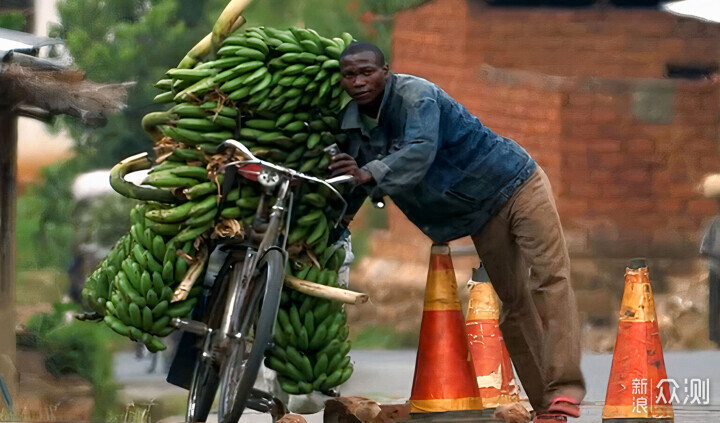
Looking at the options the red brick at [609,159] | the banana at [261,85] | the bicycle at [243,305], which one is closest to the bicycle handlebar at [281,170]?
the bicycle at [243,305]

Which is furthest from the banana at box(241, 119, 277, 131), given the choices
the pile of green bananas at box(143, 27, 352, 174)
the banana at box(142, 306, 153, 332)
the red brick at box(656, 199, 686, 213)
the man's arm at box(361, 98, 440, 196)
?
the red brick at box(656, 199, 686, 213)

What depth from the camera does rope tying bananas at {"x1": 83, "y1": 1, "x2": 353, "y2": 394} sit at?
5.20 metres

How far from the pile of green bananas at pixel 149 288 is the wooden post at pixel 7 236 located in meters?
1.38

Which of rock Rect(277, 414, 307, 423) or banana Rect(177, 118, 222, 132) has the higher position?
banana Rect(177, 118, 222, 132)

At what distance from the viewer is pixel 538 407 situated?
561cm

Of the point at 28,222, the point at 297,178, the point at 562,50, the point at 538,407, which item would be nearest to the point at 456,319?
the point at 538,407

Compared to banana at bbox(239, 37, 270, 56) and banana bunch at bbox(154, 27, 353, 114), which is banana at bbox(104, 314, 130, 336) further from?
banana at bbox(239, 37, 270, 56)

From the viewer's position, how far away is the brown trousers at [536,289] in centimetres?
537

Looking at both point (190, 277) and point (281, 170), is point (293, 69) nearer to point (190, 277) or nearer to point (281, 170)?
point (281, 170)

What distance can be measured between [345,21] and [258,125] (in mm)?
1197

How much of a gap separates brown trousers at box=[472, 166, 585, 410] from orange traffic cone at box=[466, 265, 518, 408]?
1.11 feet

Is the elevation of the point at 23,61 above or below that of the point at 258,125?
above

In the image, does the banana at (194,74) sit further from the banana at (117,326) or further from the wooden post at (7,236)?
the wooden post at (7,236)

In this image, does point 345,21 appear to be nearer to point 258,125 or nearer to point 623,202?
point 258,125
